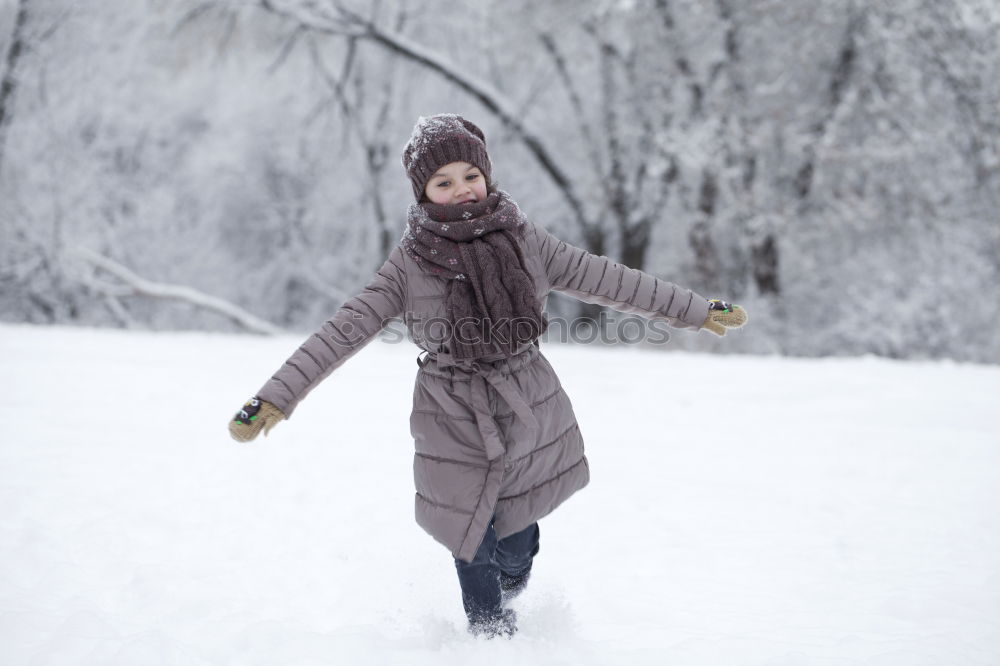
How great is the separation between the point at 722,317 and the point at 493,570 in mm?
1087

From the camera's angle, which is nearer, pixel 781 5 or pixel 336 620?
pixel 336 620

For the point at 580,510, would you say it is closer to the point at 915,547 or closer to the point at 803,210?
the point at 915,547

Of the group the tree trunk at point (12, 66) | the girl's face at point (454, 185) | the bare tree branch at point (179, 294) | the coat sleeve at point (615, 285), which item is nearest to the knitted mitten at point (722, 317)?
the coat sleeve at point (615, 285)

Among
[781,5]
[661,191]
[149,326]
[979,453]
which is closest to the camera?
[979,453]

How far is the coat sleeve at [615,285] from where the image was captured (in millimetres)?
2273

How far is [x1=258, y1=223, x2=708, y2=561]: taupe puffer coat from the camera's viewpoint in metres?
2.08

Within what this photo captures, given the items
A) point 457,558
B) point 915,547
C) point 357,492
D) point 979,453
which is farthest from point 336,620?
point 979,453

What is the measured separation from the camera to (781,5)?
1008 cm

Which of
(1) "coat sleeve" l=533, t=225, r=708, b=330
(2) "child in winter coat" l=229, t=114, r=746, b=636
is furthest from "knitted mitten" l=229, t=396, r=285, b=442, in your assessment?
(1) "coat sleeve" l=533, t=225, r=708, b=330

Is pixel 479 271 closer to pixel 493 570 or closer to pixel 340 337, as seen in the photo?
pixel 340 337

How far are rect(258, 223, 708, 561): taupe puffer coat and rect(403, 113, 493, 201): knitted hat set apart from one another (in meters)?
0.26

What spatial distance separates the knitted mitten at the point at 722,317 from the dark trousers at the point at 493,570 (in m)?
0.88

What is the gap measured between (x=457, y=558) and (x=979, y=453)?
3576 millimetres

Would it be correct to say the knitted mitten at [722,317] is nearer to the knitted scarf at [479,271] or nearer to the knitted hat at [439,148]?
the knitted scarf at [479,271]
